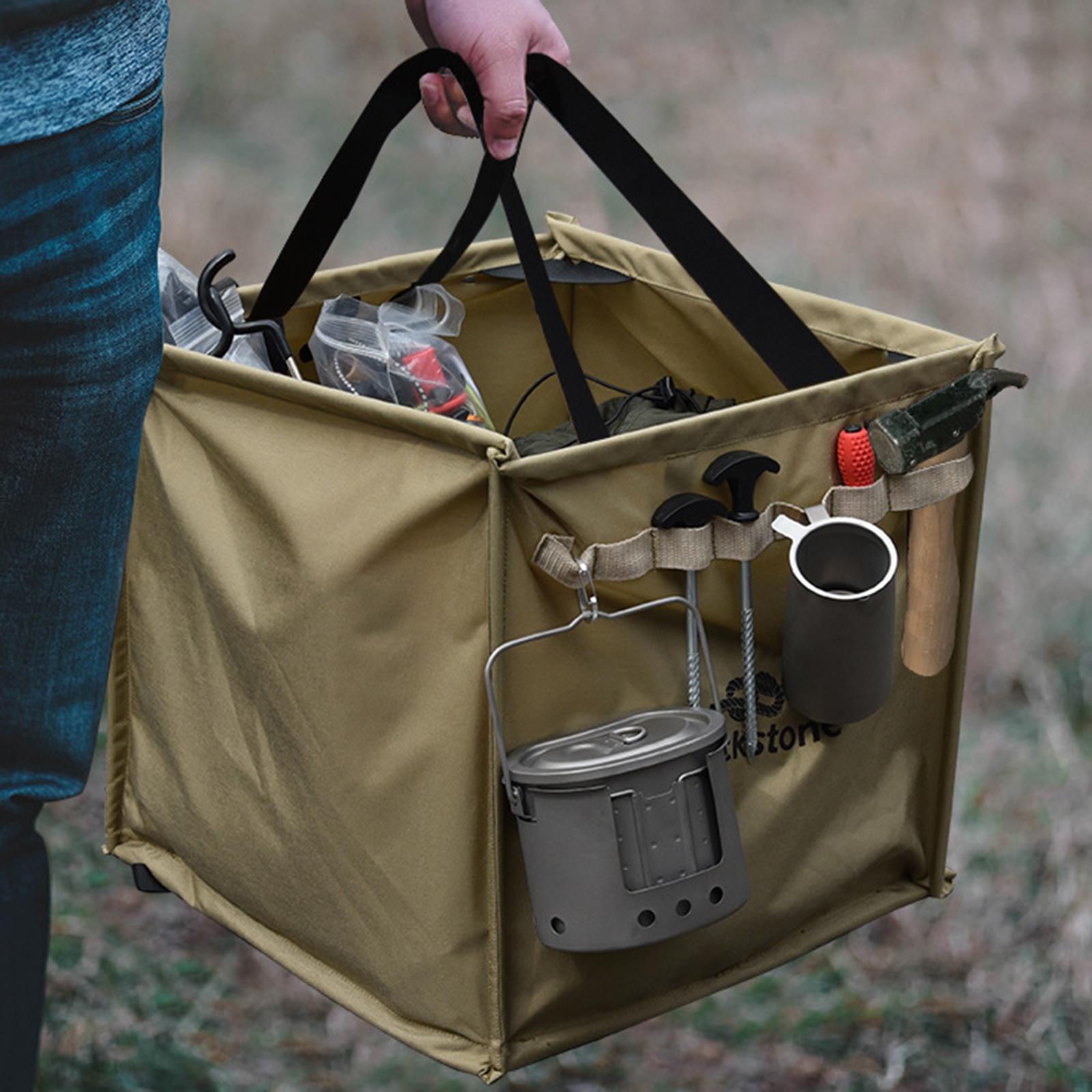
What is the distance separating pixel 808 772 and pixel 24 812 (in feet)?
2.69

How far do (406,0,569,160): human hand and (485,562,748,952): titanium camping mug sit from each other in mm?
474

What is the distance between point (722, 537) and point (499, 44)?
0.54 m

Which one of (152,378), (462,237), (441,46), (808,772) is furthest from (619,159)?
(808,772)

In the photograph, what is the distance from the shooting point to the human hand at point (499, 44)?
1778 mm

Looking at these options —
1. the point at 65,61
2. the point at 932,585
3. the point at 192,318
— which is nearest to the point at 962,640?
the point at 932,585

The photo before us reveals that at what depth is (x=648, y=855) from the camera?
5.50 ft

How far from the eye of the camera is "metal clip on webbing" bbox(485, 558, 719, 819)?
1666 mm

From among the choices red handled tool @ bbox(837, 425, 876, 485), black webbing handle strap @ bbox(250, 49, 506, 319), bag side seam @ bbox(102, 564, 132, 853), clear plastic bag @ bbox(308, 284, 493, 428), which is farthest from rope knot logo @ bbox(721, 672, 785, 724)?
bag side seam @ bbox(102, 564, 132, 853)

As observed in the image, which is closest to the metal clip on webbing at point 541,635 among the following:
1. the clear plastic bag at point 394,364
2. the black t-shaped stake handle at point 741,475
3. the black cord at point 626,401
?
the black t-shaped stake handle at point 741,475

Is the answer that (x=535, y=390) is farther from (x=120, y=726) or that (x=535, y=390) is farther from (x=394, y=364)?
(x=120, y=726)

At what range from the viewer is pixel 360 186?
6.51 feet

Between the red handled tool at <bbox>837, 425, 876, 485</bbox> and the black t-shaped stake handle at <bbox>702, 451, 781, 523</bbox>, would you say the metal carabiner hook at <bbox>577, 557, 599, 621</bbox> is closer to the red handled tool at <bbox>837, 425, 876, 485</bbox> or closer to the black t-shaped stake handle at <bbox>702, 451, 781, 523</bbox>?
the black t-shaped stake handle at <bbox>702, 451, 781, 523</bbox>

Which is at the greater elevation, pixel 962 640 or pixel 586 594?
pixel 586 594

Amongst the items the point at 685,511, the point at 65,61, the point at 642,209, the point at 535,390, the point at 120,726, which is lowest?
the point at 120,726
